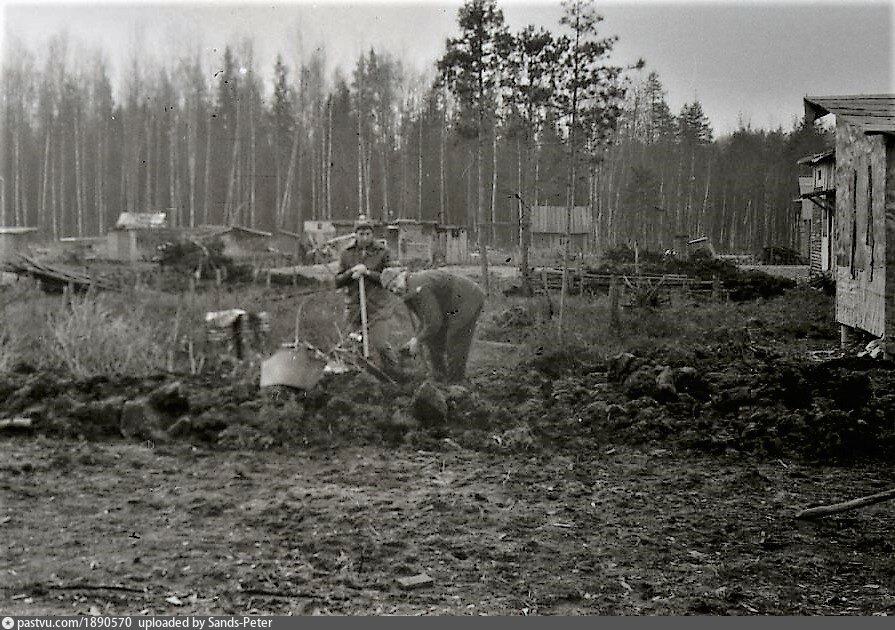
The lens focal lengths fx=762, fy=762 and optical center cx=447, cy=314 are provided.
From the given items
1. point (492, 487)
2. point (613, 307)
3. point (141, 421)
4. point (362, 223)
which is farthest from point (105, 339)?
point (613, 307)

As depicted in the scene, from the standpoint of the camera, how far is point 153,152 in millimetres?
3889

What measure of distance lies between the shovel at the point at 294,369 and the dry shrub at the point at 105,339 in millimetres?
613

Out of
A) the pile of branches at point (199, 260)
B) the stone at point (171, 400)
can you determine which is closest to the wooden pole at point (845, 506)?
the pile of branches at point (199, 260)

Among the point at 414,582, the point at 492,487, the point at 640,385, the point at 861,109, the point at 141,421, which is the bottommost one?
the point at 414,582

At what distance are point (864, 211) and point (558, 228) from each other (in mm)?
1664

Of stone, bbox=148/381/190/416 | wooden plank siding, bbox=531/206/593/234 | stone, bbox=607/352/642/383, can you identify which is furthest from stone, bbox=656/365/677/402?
stone, bbox=148/381/190/416

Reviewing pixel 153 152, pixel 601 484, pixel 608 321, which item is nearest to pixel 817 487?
pixel 601 484

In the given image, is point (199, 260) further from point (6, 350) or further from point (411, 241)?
point (6, 350)

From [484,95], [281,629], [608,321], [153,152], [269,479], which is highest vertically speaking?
[484,95]

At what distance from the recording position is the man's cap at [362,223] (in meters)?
3.84

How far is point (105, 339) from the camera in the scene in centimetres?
409

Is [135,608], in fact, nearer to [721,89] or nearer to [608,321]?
[608,321]

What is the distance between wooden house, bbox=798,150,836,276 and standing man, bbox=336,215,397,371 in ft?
6.94

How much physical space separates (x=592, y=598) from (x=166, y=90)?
313 cm
